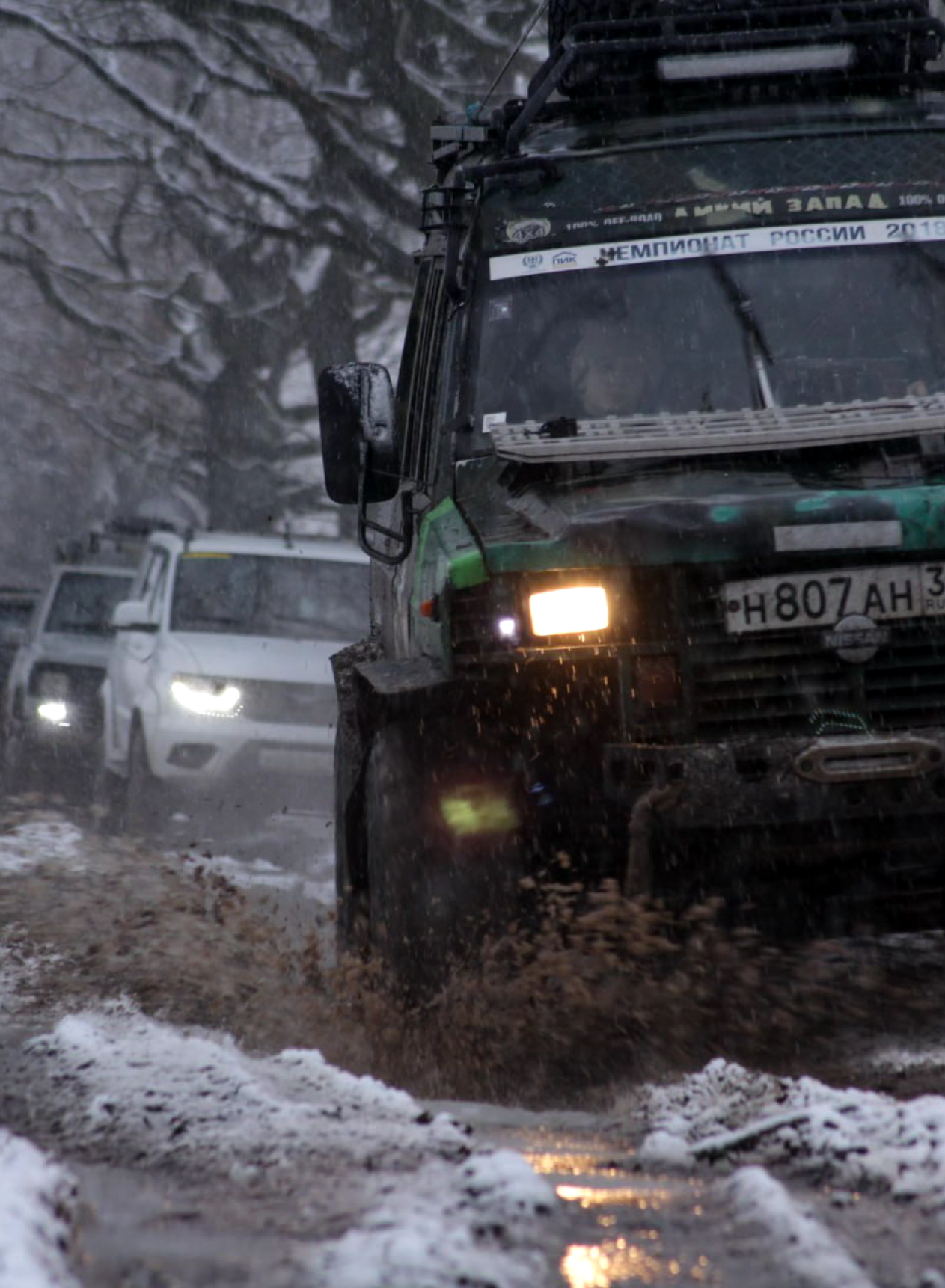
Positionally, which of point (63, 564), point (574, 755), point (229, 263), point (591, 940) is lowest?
point (591, 940)

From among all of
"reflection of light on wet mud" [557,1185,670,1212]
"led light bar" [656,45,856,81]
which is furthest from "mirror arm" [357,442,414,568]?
"reflection of light on wet mud" [557,1185,670,1212]

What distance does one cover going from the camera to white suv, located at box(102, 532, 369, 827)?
11.7 meters

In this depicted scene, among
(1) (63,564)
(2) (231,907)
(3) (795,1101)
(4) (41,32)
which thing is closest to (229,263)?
(4) (41,32)

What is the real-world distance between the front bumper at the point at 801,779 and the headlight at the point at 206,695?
7587mm

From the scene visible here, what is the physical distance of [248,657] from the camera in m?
11.9

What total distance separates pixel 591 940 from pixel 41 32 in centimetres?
1517

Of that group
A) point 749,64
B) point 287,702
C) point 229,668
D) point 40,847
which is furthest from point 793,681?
point 229,668

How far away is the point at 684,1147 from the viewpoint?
3.63 metres

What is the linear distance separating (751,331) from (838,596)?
1311mm

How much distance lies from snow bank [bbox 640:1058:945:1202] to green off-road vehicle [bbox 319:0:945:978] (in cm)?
68

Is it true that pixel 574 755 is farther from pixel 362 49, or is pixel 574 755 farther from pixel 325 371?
pixel 362 49

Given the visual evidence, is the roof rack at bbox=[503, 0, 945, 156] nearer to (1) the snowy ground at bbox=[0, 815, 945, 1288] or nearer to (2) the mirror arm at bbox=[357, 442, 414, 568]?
(2) the mirror arm at bbox=[357, 442, 414, 568]

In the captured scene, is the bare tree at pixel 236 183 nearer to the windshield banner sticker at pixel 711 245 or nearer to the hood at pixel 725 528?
the windshield banner sticker at pixel 711 245

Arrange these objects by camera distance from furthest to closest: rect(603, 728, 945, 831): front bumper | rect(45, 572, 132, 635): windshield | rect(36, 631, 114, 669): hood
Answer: rect(45, 572, 132, 635): windshield → rect(36, 631, 114, 669): hood → rect(603, 728, 945, 831): front bumper
